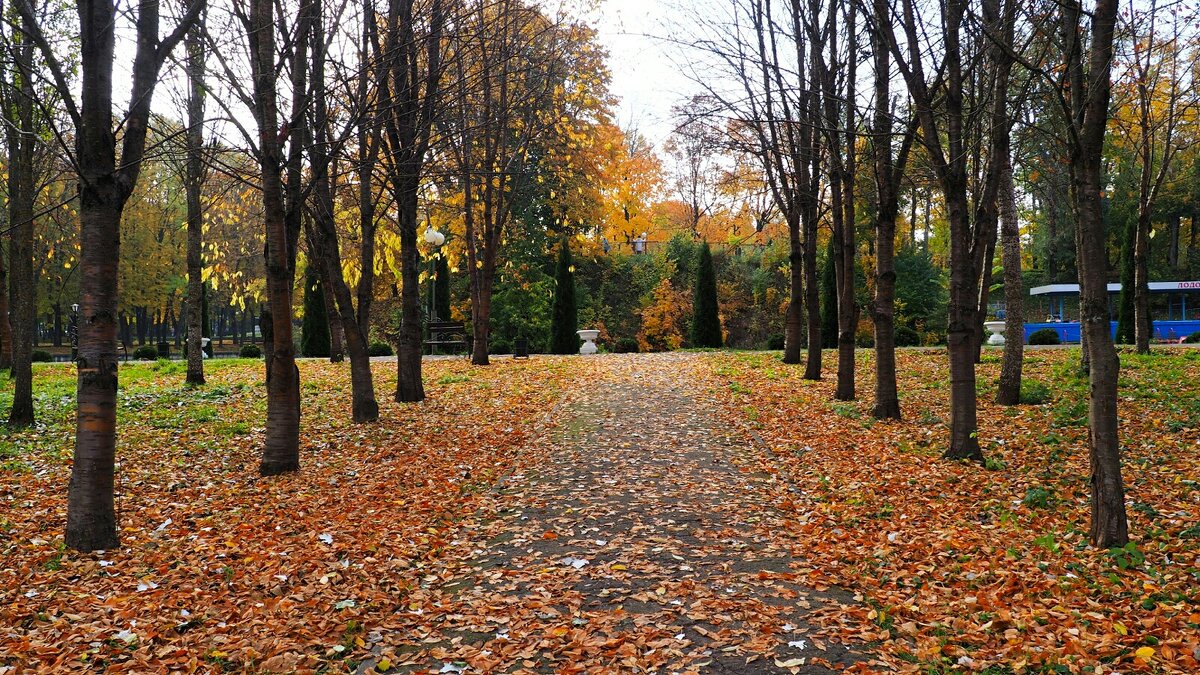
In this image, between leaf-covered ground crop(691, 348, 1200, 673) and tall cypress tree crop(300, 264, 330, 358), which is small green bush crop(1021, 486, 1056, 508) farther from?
tall cypress tree crop(300, 264, 330, 358)

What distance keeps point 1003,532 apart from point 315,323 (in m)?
22.7

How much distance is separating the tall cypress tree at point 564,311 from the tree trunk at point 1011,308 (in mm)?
13801

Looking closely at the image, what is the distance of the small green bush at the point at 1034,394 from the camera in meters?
9.81

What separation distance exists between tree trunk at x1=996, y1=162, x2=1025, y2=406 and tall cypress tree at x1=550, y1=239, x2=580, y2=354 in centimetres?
1380

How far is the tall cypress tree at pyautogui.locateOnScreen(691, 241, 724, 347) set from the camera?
23797 millimetres

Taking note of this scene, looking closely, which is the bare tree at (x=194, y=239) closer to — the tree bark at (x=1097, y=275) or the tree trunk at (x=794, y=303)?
the tree trunk at (x=794, y=303)

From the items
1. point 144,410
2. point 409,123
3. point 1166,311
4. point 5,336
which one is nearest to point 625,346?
point 409,123

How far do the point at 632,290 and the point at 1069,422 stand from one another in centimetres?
2014

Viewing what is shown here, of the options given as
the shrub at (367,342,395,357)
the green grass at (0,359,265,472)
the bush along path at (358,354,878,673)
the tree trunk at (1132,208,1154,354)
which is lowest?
the bush along path at (358,354,878,673)

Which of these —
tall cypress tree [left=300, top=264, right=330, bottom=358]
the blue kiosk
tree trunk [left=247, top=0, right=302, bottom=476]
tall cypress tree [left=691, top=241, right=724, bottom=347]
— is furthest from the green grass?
the blue kiosk

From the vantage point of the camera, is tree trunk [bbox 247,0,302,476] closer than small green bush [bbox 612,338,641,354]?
Yes

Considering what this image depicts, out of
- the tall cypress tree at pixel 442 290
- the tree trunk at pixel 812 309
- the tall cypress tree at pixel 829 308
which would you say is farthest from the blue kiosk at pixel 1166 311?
the tall cypress tree at pixel 442 290

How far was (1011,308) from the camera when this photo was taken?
34.3 ft

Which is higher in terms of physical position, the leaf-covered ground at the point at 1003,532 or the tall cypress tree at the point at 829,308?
the tall cypress tree at the point at 829,308
